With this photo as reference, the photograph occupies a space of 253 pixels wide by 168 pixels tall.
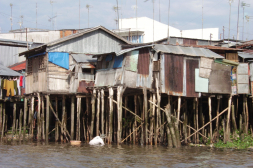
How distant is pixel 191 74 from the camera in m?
22.7

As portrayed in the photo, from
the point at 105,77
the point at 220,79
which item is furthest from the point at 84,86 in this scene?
the point at 220,79

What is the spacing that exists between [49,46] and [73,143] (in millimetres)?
6685

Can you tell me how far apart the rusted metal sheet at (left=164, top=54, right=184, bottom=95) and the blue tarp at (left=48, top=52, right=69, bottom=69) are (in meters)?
7.00

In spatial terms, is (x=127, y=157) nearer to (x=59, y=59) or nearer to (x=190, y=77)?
(x=190, y=77)

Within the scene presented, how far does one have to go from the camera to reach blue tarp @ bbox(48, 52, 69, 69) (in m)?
25.0

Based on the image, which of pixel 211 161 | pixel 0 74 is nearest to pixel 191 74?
pixel 211 161

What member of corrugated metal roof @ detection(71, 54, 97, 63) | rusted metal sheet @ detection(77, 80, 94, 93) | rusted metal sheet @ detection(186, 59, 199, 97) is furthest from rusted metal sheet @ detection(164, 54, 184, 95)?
rusted metal sheet @ detection(77, 80, 94, 93)

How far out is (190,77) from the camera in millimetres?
22688

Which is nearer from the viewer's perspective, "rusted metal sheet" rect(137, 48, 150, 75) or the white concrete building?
"rusted metal sheet" rect(137, 48, 150, 75)

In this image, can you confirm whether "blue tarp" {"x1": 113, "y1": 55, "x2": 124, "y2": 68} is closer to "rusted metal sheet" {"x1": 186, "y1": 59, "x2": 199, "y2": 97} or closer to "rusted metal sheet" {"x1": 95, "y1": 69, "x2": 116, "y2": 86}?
"rusted metal sheet" {"x1": 95, "y1": 69, "x2": 116, "y2": 86}

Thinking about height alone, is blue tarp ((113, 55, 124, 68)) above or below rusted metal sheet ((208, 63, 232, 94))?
above

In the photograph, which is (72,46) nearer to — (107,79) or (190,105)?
(107,79)

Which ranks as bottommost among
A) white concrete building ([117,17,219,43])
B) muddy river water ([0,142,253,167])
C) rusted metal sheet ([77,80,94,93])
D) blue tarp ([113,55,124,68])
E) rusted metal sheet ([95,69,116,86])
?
muddy river water ([0,142,253,167])

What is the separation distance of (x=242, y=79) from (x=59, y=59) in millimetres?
11787
